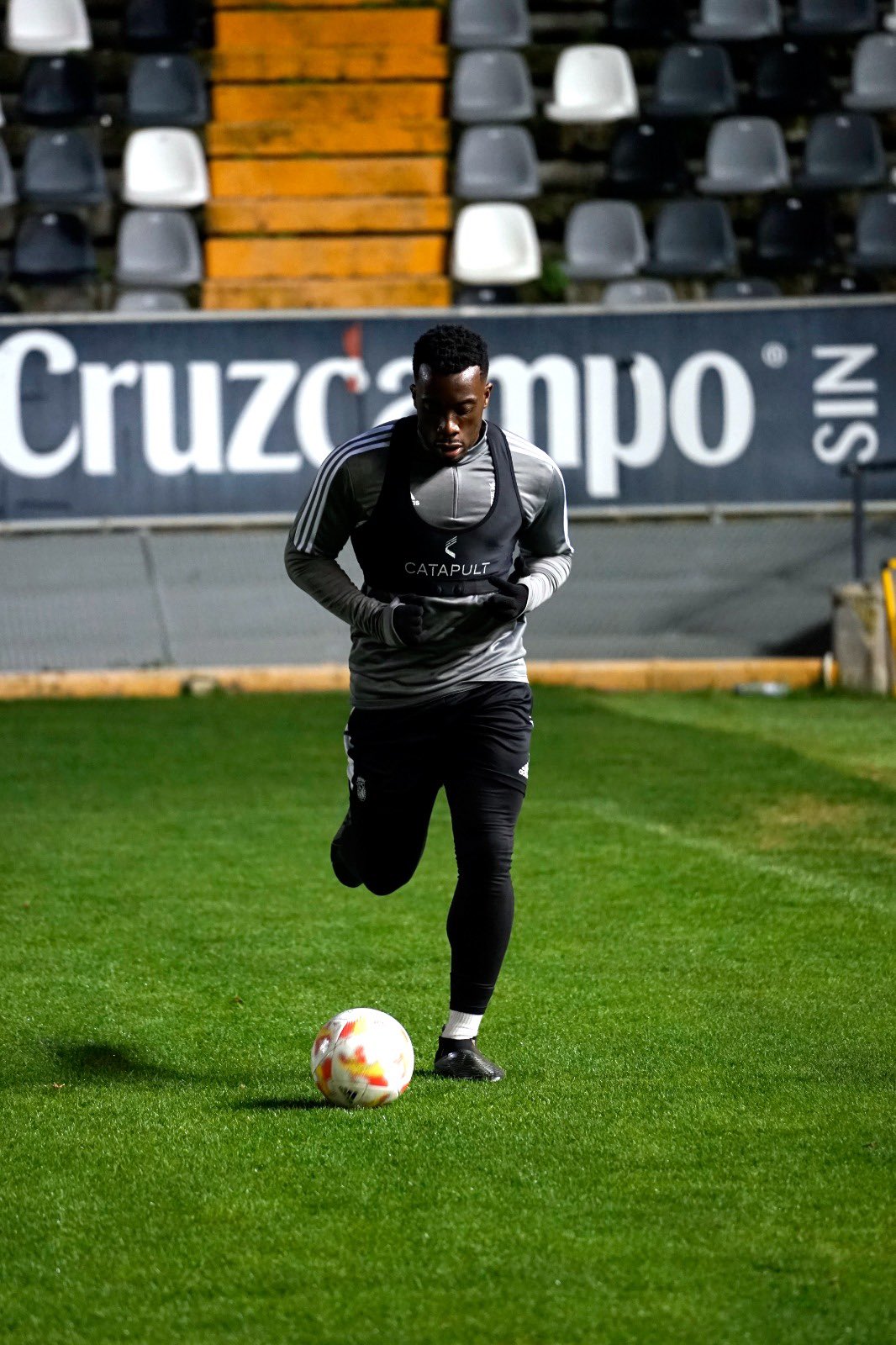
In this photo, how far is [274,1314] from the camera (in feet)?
9.96

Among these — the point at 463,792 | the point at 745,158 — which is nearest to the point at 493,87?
the point at 745,158

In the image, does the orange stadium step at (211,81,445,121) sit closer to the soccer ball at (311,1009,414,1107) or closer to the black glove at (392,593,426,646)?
the black glove at (392,593,426,646)

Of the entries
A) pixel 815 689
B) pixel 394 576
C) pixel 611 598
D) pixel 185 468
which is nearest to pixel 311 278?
pixel 185 468

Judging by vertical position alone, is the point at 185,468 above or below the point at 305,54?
below

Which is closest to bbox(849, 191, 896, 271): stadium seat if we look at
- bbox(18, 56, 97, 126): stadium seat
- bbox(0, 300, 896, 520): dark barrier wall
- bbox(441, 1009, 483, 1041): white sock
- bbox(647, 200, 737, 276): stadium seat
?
bbox(647, 200, 737, 276): stadium seat

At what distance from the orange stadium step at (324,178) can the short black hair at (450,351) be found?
11.6m

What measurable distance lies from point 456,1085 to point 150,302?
36.7 feet

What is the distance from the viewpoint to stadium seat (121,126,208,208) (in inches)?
598

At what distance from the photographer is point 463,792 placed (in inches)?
174

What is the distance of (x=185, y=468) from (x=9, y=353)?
139 cm

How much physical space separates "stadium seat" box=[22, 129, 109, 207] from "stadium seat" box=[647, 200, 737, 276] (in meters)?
4.68

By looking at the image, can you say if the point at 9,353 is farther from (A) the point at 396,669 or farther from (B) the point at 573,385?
(A) the point at 396,669

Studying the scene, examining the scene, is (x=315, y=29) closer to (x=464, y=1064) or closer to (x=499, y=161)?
(x=499, y=161)

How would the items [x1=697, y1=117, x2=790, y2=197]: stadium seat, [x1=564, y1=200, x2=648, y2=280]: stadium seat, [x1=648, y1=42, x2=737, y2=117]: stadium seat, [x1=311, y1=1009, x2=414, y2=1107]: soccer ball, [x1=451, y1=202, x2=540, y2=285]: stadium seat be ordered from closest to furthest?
[x1=311, y1=1009, x2=414, y2=1107]: soccer ball → [x1=451, y1=202, x2=540, y2=285]: stadium seat → [x1=564, y1=200, x2=648, y2=280]: stadium seat → [x1=697, y1=117, x2=790, y2=197]: stadium seat → [x1=648, y1=42, x2=737, y2=117]: stadium seat
